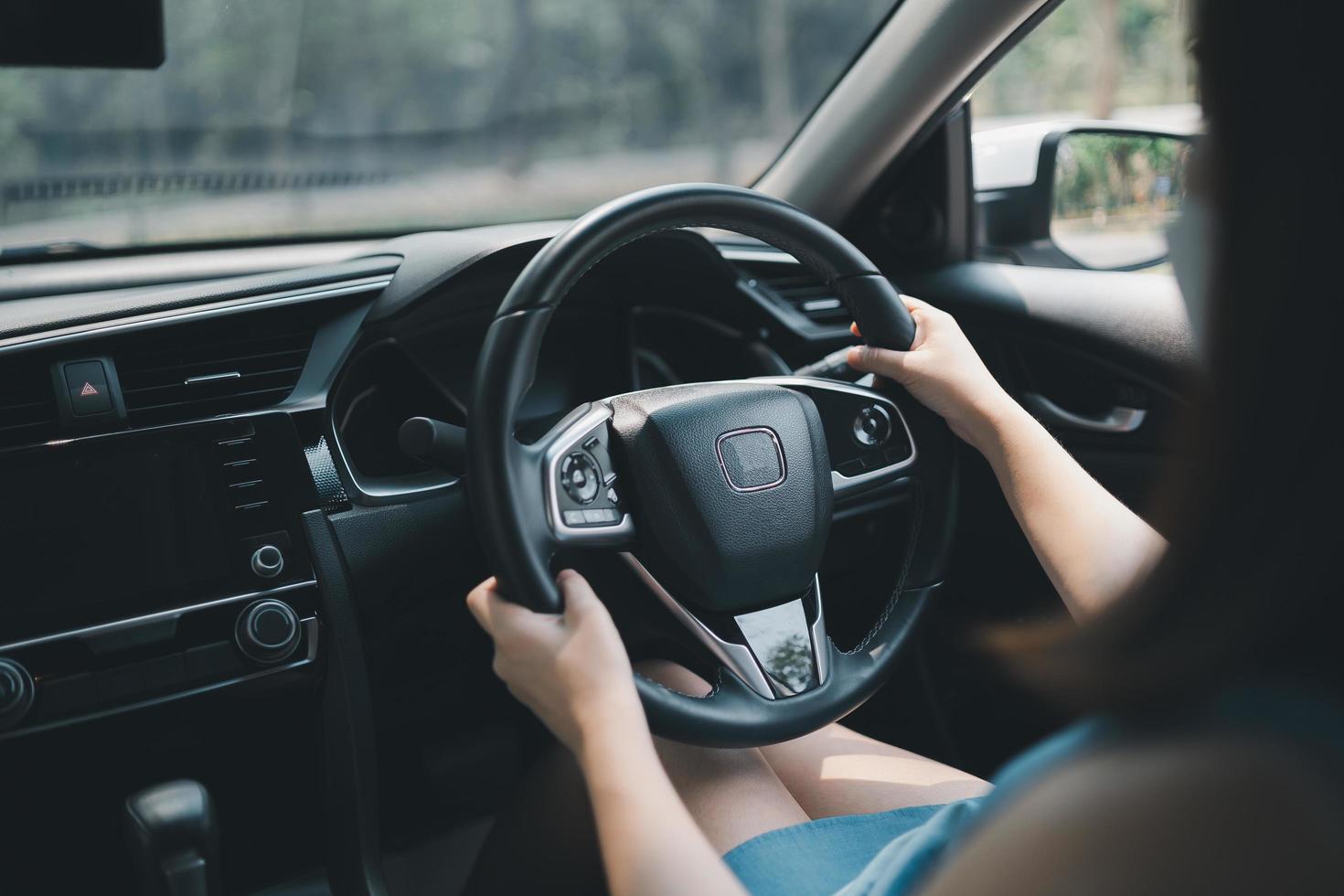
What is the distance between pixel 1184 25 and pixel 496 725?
1.66 metres

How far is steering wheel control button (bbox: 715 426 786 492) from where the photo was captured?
1.41m

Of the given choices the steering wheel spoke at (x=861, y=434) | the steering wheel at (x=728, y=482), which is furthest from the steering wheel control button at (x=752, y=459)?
the steering wheel spoke at (x=861, y=434)

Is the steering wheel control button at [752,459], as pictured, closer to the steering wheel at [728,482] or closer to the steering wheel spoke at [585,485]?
the steering wheel at [728,482]

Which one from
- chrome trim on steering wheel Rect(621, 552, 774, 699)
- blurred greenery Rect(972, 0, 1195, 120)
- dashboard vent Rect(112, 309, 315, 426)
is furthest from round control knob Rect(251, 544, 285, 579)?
blurred greenery Rect(972, 0, 1195, 120)

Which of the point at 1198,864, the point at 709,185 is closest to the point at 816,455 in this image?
the point at 709,185

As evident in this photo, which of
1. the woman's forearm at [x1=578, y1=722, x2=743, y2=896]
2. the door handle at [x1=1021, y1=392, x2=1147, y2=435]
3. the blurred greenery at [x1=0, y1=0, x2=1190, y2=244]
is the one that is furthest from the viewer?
the blurred greenery at [x1=0, y1=0, x2=1190, y2=244]

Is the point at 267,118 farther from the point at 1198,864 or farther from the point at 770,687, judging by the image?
the point at 1198,864

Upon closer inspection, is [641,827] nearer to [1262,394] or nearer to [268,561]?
[1262,394]

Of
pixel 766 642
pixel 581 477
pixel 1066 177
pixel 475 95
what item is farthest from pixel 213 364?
pixel 475 95

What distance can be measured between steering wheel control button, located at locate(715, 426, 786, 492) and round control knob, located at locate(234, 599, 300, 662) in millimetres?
677

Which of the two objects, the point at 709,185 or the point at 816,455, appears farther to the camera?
the point at 816,455

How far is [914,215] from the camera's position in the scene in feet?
7.40

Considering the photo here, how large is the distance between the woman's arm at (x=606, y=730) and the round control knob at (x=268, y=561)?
0.57 m

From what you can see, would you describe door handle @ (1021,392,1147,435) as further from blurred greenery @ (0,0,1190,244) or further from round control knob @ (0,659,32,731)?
round control knob @ (0,659,32,731)
